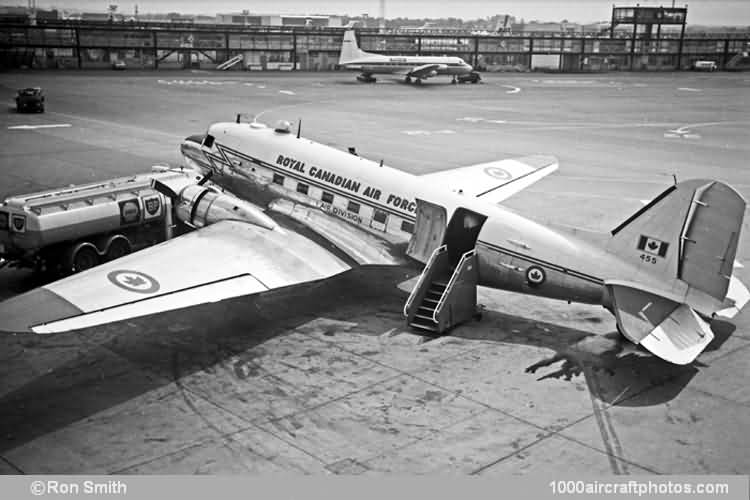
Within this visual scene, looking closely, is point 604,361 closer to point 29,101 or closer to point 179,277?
point 179,277

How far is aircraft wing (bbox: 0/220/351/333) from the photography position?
51.2 feet

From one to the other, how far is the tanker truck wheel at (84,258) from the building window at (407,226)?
397 inches

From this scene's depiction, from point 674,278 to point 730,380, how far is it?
106 inches

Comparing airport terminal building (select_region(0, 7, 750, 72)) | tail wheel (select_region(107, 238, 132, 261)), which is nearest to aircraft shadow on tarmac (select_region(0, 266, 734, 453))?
tail wheel (select_region(107, 238, 132, 261))

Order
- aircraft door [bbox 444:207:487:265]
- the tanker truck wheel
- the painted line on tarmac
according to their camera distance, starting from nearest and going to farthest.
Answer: aircraft door [bbox 444:207:487:265]
the tanker truck wheel
the painted line on tarmac

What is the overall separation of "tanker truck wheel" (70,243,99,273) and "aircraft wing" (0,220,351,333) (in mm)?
4768

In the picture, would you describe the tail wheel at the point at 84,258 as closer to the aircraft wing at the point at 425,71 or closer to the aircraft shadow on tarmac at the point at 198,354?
the aircraft shadow on tarmac at the point at 198,354

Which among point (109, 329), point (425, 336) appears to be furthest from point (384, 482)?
point (109, 329)

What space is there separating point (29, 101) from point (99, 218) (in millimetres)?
44079

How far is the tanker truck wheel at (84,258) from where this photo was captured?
79.2 feet

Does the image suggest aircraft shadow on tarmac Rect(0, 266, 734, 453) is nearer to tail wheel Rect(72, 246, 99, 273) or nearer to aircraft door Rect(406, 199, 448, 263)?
aircraft door Rect(406, 199, 448, 263)

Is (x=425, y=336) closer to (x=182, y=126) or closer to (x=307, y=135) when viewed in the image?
(x=307, y=135)

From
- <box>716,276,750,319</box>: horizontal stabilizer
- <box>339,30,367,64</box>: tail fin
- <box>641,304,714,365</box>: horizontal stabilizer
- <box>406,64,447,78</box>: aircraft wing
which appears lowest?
<box>641,304,714,365</box>: horizontal stabilizer

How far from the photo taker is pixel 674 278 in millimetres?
17953
